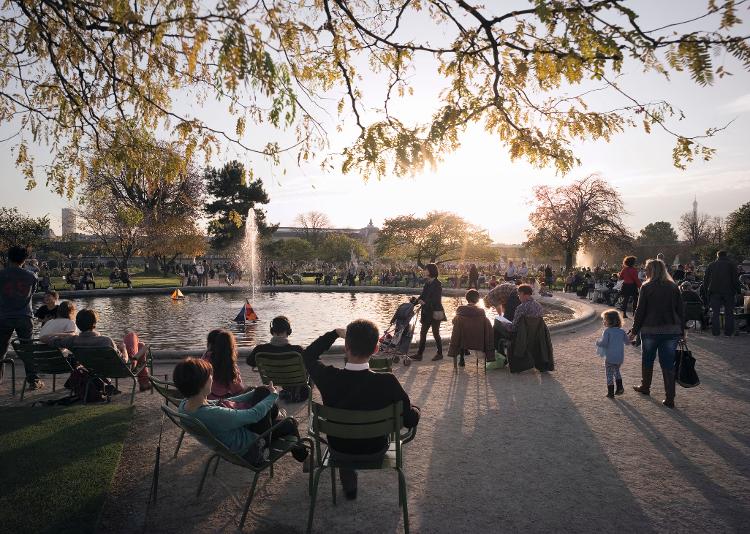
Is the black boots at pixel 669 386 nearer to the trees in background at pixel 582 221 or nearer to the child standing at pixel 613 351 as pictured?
the child standing at pixel 613 351

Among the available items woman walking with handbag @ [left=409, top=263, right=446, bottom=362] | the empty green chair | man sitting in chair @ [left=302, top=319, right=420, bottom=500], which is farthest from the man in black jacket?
man sitting in chair @ [left=302, top=319, right=420, bottom=500]

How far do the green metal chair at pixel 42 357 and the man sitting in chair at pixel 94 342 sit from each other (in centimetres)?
12

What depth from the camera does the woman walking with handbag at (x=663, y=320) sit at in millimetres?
6535

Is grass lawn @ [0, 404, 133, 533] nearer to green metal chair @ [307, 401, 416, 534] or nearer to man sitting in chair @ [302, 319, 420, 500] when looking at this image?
green metal chair @ [307, 401, 416, 534]

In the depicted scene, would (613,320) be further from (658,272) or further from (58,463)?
(58,463)

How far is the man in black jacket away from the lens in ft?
37.5

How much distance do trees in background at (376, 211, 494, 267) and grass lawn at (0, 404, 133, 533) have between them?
169 ft

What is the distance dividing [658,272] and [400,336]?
4440 millimetres

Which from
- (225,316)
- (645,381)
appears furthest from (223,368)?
(225,316)

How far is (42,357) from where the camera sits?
6625 millimetres

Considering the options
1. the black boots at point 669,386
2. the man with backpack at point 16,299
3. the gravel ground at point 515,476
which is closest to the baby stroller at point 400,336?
the gravel ground at point 515,476

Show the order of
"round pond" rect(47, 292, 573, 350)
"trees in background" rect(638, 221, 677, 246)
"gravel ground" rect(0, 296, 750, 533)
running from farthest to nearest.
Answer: "trees in background" rect(638, 221, 677, 246)
"round pond" rect(47, 292, 573, 350)
"gravel ground" rect(0, 296, 750, 533)

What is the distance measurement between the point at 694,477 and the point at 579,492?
1.20 metres

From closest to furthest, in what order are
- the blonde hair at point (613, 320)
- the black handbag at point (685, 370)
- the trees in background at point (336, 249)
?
the black handbag at point (685, 370)
the blonde hair at point (613, 320)
the trees in background at point (336, 249)
